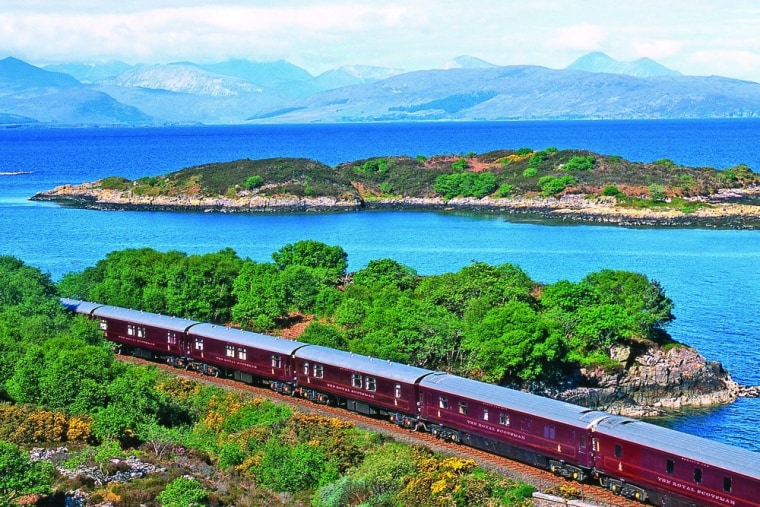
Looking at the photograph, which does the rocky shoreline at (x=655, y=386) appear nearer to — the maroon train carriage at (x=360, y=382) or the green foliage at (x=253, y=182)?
the maroon train carriage at (x=360, y=382)

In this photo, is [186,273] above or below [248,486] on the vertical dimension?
above

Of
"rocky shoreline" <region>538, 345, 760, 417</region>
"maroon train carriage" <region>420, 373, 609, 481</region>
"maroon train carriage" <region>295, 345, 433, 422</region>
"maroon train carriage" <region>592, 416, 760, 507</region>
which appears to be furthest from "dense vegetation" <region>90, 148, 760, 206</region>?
"maroon train carriage" <region>592, 416, 760, 507</region>

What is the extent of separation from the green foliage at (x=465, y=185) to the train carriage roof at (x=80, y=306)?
272ft

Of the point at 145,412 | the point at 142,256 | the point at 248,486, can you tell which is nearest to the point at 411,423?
the point at 248,486

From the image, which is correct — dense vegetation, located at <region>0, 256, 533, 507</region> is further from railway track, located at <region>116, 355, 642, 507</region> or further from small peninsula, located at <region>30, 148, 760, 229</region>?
small peninsula, located at <region>30, 148, 760, 229</region>

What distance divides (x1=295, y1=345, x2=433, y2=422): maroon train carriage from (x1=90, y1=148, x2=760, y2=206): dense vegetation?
8603cm

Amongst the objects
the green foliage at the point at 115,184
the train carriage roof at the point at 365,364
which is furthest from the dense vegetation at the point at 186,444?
the green foliage at the point at 115,184

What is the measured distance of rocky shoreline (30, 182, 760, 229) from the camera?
10981 centimetres

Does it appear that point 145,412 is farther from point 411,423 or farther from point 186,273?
point 186,273

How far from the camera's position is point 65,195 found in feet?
459

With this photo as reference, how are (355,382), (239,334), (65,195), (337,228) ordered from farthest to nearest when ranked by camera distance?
(65,195), (337,228), (239,334), (355,382)

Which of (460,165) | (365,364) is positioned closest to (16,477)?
(365,364)

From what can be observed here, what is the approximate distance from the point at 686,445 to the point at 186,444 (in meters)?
17.0

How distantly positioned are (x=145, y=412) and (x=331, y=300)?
67.0ft
